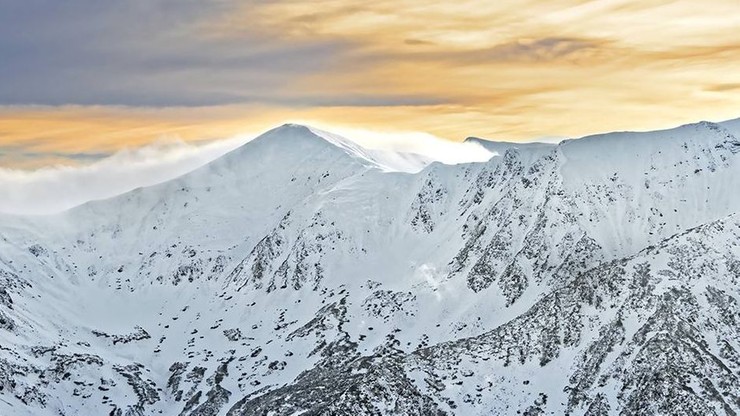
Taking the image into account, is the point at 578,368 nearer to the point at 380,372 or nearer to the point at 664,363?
the point at 664,363

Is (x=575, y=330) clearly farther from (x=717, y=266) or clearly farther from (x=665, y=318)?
(x=717, y=266)

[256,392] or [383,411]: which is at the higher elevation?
[383,411]

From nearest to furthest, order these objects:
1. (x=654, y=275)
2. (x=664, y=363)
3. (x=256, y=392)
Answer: (x=664, y=363)
(x=654, y=275)
(x=256, y=392)

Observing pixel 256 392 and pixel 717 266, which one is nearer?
pixel 717 266

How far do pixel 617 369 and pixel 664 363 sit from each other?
1028 centimetres

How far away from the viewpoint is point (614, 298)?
561 ft

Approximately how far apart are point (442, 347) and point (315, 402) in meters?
36.7

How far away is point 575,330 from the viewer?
170 metres

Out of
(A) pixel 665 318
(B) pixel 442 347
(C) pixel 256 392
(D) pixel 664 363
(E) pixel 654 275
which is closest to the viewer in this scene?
(D) pixel 664 363

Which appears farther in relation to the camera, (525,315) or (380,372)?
(525,315)

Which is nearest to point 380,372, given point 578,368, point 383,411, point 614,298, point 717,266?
point 383,411

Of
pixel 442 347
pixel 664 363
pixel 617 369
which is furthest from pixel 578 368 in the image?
pixel 442 347

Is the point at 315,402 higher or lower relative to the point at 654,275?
lower

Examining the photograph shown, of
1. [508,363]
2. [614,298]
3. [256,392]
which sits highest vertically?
[614,298]
